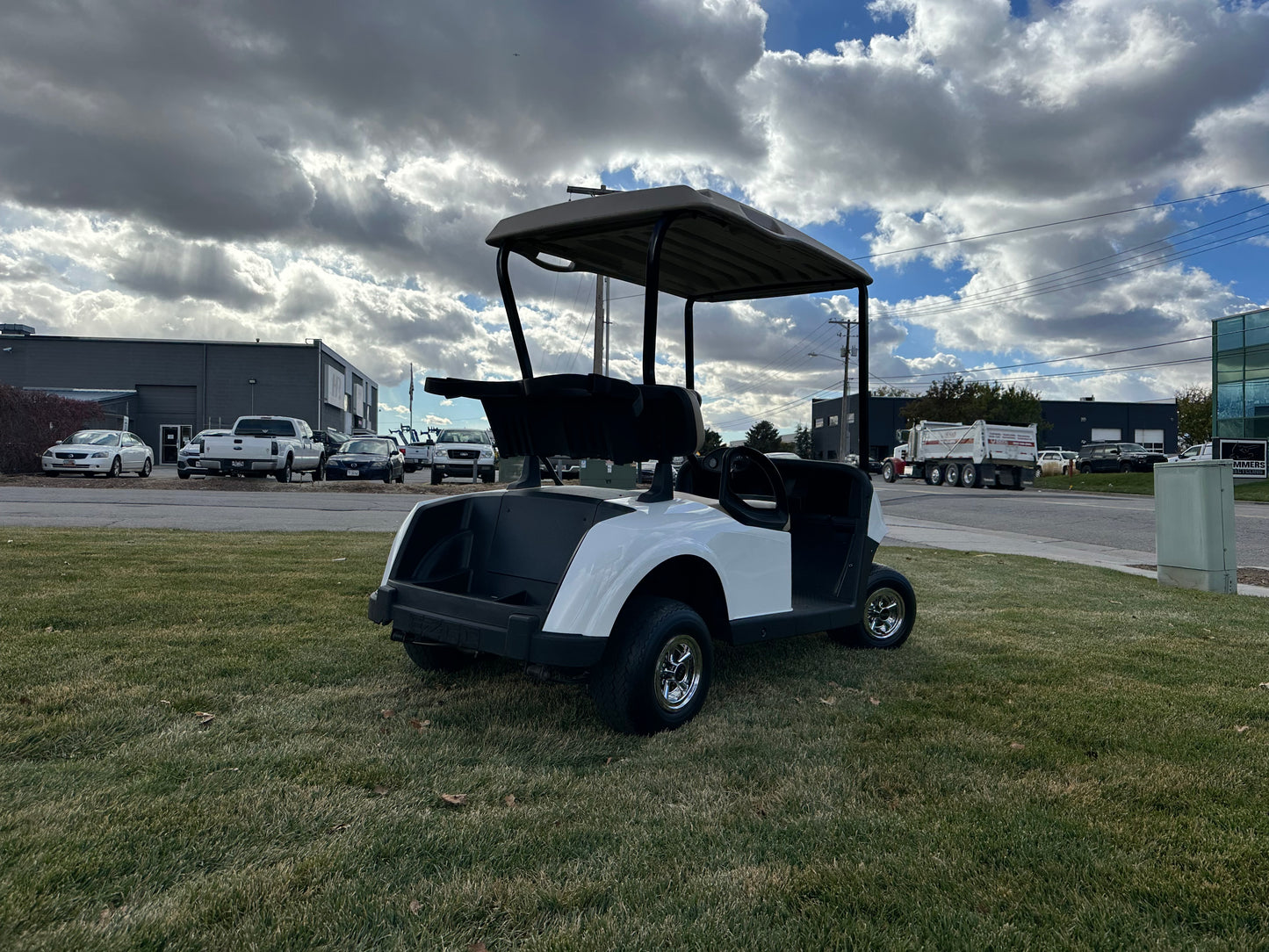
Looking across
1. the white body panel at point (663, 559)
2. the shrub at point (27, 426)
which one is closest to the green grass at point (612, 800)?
the white body panel at point (663, 559)

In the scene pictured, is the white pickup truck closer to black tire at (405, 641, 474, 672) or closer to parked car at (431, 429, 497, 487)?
parked car at (431, 429, 497, 487)

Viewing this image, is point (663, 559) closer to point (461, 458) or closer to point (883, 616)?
point (883, 616)

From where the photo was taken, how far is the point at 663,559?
3625 mm

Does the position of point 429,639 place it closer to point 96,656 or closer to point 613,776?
point 613,776

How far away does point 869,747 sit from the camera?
11.3ft

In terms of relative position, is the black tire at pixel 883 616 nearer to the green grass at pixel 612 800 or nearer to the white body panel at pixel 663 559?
the green grass at pixel 612 800

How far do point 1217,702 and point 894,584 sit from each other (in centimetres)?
172

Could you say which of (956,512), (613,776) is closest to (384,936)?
(613,776)

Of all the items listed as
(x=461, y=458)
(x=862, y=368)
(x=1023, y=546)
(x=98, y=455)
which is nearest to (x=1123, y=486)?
(x=1023, y=546)

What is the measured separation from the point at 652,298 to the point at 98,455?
2281 centimetres

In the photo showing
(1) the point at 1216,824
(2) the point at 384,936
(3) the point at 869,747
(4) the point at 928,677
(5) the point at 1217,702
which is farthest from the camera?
(4) the point at 928,677

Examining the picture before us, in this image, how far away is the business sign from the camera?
36.0ft

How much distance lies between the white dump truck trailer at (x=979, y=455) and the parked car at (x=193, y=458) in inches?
1066

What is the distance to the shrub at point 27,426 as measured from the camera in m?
24.3
